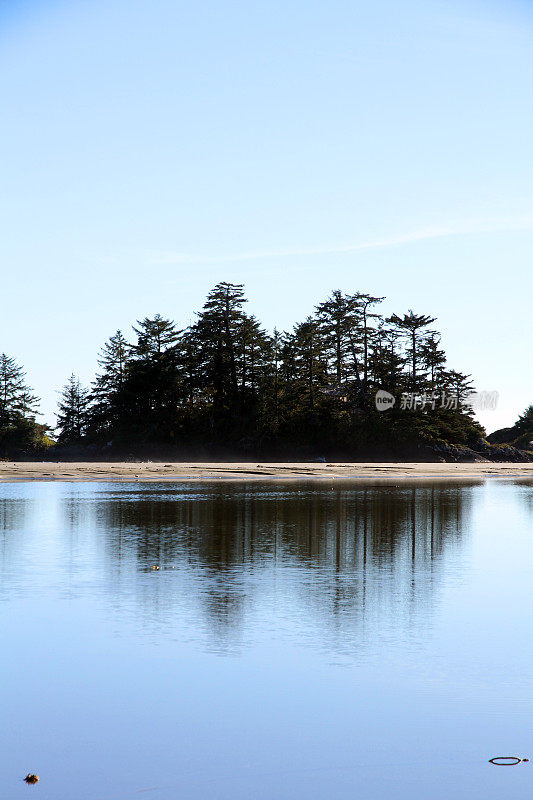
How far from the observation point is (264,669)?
788 centimetres

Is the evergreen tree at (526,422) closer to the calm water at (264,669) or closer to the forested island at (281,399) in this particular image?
the forested island at (281,399)

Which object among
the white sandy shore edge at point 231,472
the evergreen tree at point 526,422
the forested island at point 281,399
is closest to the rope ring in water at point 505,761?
the white sandy shore edge at point 231,472

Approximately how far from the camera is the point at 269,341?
2918 inches

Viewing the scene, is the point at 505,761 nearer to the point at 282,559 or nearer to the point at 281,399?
the point at 282,559

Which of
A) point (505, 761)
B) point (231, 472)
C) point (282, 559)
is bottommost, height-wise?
point (505, 761)

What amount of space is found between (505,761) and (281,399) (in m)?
64.8

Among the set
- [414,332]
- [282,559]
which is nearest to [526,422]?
[414,332]

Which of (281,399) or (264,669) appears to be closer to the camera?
(264,669)

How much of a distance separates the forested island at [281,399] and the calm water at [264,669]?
52096mm

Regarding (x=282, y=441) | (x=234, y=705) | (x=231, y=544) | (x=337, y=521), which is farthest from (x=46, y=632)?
(x=282, y=441)

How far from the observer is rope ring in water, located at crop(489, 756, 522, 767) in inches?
226

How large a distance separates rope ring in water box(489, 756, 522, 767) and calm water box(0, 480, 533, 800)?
67 mm

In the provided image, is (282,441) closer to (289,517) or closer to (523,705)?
(289,517)

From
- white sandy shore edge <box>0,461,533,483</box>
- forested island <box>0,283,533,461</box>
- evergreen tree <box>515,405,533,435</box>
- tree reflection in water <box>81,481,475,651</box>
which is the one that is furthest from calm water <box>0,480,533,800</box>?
evergreen tree <box>515,405,533,435</box>
